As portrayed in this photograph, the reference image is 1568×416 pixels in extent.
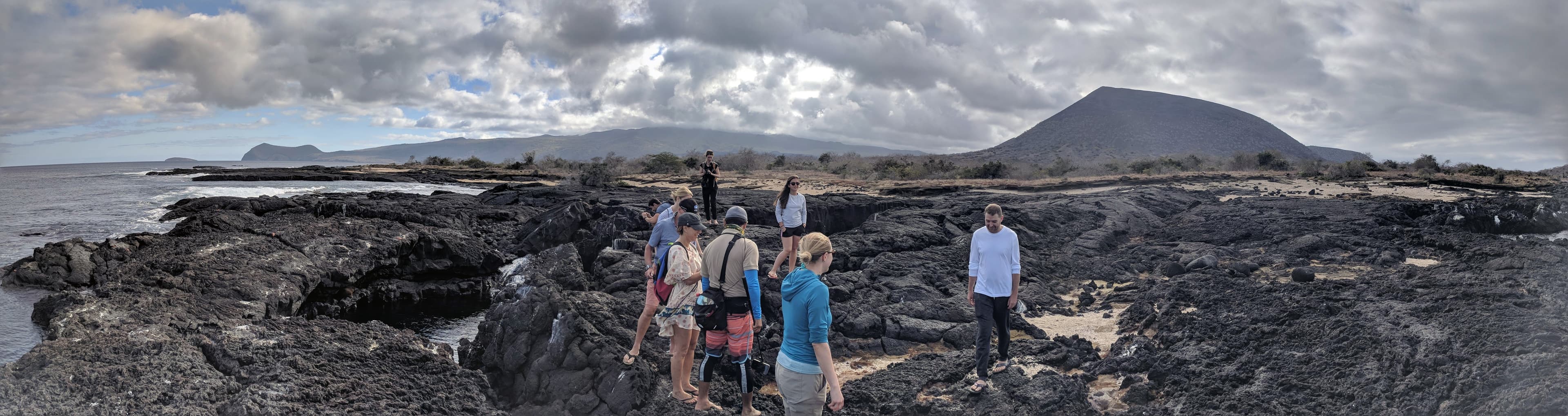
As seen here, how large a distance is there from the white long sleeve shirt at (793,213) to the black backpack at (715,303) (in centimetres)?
393

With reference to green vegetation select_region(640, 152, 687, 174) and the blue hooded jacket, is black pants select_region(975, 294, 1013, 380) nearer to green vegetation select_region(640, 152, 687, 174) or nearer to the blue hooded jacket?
the blue hooded jacket

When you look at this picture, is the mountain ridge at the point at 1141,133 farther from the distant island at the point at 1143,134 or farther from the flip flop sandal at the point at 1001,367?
the flip flop sandal at the point at 1001,367

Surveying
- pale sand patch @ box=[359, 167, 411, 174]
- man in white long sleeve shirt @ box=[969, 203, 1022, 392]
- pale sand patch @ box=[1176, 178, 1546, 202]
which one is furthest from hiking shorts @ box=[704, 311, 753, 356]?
pale sand patch @ box=[359, 167, 411, 174]

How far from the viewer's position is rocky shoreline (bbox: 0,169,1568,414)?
5.04 m

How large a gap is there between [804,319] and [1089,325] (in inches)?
233

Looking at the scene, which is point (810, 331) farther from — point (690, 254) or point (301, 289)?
point (301, 289)

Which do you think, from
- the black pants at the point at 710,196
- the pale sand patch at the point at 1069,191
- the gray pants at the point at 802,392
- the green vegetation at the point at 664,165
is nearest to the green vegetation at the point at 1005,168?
the green vegetation at the point at 664,165

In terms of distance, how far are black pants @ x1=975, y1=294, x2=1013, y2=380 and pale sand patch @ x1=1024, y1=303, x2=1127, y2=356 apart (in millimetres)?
1962

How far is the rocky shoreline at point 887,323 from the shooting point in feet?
16.5

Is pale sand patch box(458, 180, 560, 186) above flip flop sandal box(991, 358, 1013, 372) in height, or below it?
above

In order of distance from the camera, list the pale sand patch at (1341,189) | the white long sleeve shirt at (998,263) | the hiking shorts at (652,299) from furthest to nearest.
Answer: the pale sand patch at (1341,189) → the hiking shorts at (652,299) → the white long sleeve shirt at (998,263)

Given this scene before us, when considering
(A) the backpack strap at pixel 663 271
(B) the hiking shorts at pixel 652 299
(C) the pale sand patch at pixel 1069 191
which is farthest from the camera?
(C) the pale sand patch at pixel 1069 191

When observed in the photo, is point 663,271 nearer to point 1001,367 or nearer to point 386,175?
point 1001,367

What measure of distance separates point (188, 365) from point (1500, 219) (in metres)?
21.1
